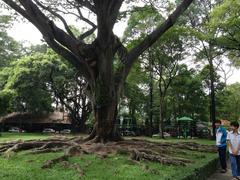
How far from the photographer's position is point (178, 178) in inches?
277

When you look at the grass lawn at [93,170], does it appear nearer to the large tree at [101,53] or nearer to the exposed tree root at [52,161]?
the exposed tree root at [52,161]

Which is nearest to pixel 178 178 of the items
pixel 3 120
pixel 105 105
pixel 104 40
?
pixel 105 105

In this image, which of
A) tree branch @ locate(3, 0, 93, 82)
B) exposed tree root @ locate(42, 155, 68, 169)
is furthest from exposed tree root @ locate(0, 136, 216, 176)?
tree branch @ locate(3, 0, 93, 82)

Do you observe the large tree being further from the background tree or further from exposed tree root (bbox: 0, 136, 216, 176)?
the background tree

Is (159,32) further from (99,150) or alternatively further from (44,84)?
(44,84)

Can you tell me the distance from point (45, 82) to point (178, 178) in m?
30.2

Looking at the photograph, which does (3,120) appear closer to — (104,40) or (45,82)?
(45,82)

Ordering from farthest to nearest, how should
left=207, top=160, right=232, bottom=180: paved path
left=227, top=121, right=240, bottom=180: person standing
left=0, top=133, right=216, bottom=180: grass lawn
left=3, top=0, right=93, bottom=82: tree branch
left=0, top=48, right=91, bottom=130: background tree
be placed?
left=0, top=48, right=91, bottom=130: background tree
left=3, top=0, right=93, bottom=82: tree branch
left=207, top=160, right=232, bottom=180: paved path
left=227, top=121, right=240, bottom=180: person standing
left=0, top=133, right=216, bottom=180: grass lawn

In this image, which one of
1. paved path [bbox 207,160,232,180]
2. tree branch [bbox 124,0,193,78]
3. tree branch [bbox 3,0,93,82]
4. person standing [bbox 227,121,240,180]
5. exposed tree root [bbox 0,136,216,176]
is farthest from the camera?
tree branch [bbox 124,0,193,78]

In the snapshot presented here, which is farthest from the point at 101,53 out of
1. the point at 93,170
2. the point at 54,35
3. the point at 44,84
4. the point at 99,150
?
the point at 44,84

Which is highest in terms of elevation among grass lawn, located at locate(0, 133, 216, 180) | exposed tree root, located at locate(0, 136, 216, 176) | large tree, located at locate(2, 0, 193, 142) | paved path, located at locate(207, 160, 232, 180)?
large tree, located at locate(2, 0, 193, 142)

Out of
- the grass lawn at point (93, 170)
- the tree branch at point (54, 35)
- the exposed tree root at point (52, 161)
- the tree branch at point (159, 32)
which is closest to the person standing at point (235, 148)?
the grass lawn at point (93, 170)

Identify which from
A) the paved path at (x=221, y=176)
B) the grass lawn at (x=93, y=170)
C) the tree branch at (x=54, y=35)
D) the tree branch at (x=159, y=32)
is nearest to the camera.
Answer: the grass lawn at (x=93, y=170)

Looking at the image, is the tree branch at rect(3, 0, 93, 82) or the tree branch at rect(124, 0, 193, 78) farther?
the tree branch at rect(124, 0, 193, 78)
